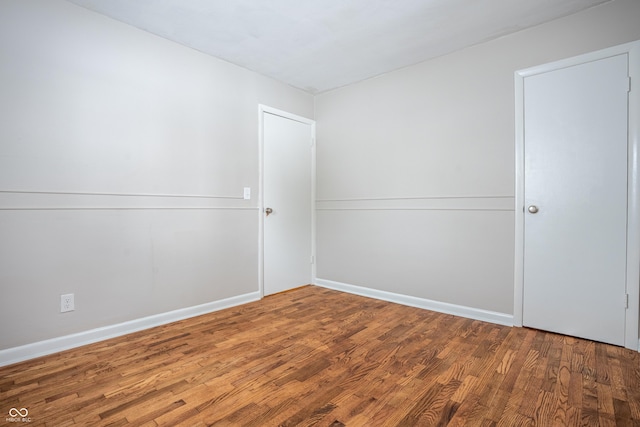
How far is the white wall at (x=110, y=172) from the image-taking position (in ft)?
6.84

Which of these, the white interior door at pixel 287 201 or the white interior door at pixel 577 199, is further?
the white interior door at pixel 287 201

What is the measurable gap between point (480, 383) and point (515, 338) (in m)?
0.86

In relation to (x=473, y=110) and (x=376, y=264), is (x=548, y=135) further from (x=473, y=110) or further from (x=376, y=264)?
(x=376, y=264)

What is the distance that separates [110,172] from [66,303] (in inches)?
39.6


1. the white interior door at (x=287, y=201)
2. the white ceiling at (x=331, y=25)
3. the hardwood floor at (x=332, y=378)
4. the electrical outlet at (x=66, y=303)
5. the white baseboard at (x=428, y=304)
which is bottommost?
the hardwood floor at (x=332, y=378)

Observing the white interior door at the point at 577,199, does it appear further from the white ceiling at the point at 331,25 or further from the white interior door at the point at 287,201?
the white interior door at the point at 287,201

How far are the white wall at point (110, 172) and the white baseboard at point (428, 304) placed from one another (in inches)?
49.0

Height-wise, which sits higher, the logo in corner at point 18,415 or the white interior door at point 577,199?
the white interior door at point 577,199

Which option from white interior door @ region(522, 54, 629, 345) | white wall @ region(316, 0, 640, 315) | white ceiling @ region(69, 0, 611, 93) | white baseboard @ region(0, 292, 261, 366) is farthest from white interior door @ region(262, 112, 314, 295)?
white interior door @ region(522, 54, 629, 345)

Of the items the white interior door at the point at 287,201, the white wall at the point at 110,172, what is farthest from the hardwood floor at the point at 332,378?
the white interior door at the point at 287,201

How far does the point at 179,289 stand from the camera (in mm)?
2848

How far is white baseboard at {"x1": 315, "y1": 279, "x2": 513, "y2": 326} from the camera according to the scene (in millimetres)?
2746

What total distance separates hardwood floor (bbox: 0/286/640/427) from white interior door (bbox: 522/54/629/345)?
245 millimetres

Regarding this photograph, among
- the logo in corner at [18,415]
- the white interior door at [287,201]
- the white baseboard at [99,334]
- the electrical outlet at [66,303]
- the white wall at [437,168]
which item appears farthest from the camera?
the white interior door at [287,201]
